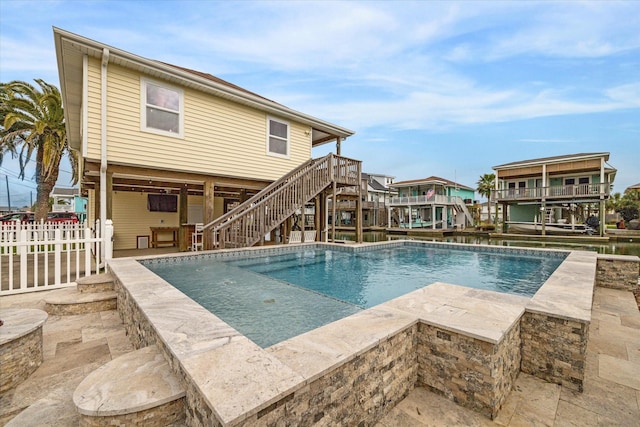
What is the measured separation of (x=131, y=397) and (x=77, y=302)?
3.22m

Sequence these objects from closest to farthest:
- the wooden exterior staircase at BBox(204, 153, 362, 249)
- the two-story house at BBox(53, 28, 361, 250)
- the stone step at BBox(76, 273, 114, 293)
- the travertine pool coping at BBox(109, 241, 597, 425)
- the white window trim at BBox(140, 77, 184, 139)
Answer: the travertine pool coping at BBox(109, 241, 597, 425) → the stone step at BBox(76, 273, 114, 293) → the two-story house at BBox(53, 28, 361, 250) → the white window trim at BBox(140, 77, 184, 139) → the wooden exterior staircase at BBox(204, 153, 362, 249)

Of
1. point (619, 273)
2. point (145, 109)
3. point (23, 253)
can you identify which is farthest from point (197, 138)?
point (619, 273)

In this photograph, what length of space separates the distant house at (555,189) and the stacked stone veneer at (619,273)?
16.5m

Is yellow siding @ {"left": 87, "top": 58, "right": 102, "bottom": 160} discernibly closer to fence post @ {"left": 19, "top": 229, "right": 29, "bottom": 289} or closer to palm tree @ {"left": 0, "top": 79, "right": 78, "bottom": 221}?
fence post @ {"left": 19, "top": 229, "right": 29, "bottom": 289}

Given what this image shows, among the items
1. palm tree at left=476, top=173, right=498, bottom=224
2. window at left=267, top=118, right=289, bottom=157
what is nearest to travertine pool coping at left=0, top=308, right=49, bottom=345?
window at left=267, top=118, right=289, bottom=157

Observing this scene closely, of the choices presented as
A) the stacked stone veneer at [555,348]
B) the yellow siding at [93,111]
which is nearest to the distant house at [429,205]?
the yellow siding at [93,111]

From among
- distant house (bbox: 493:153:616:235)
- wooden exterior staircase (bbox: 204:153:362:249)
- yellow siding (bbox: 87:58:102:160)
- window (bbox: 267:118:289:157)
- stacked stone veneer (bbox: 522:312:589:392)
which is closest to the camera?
stacked stone veneer (bbox: 522:312:589:392)

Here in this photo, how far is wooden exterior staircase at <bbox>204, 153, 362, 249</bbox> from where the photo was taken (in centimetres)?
786

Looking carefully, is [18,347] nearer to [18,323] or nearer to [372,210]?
[18,323]

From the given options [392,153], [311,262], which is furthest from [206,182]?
[392,153]

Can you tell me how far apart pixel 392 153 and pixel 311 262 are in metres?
77.6

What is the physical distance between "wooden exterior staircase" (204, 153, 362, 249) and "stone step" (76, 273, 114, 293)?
3.05 meters

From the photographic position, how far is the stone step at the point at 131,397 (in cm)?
148

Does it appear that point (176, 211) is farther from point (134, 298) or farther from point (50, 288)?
point (134, 298)
